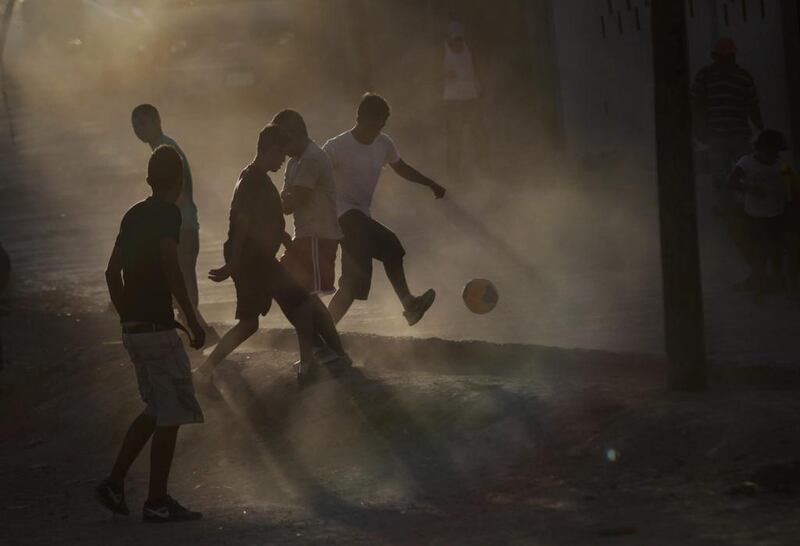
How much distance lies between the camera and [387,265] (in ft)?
38.0

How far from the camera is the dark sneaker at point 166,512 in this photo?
28.0 feet

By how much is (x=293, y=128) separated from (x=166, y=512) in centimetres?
274

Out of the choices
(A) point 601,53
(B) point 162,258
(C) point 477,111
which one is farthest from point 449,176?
(B) point 162,258

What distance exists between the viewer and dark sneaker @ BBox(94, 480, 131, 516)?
28.9 feet

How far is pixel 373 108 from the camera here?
442 inches

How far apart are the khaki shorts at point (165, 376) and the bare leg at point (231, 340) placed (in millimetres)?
1998

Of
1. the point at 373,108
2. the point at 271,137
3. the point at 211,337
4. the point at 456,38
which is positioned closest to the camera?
the point at 271,137

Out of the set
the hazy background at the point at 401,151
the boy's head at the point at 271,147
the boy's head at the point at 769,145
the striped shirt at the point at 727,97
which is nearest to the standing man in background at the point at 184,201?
the hazy background at the point at 401,151

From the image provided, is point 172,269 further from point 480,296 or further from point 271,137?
point 480,296

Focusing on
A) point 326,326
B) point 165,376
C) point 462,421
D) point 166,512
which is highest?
point 165,376

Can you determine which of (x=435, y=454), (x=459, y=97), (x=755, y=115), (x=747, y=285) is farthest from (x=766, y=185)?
(x=459, y=97)

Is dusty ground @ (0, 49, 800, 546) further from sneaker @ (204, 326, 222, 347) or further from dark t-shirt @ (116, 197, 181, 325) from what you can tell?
dark t-shirt @ (116, 197, 181, 325)

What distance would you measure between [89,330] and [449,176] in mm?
7872

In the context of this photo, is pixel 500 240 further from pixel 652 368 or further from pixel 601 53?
pixel 652 368
